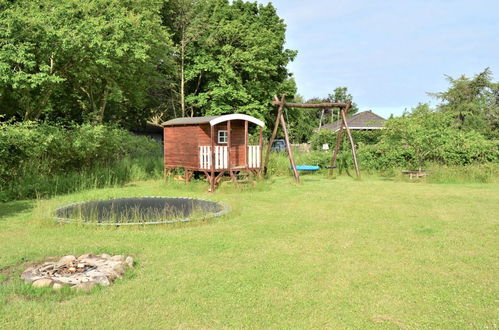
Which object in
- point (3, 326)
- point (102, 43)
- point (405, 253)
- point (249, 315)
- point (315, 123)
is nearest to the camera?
point (3, 326)

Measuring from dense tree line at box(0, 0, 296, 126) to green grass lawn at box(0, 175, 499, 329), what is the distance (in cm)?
598

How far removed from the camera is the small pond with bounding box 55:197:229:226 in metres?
7.43

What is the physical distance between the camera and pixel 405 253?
219 inches

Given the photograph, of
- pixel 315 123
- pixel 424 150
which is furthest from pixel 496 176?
pixel 315 123

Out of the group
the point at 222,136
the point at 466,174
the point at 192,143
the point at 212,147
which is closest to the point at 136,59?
the point at 192,143

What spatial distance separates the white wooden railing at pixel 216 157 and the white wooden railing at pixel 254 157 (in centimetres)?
135

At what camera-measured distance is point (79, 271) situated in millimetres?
4527

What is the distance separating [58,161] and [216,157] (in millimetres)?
5076

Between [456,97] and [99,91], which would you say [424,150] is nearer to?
[99,91]

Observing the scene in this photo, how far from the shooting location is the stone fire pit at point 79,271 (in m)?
4.16

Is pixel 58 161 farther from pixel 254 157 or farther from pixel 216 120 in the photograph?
pixel 254 157

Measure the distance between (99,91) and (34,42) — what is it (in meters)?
7.25

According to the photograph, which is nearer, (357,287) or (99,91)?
(357,287)

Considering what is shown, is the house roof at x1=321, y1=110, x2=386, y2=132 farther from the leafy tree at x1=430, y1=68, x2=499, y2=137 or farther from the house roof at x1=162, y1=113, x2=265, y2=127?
the house roof at x1=162, y1=113, x2=265, y2=127
